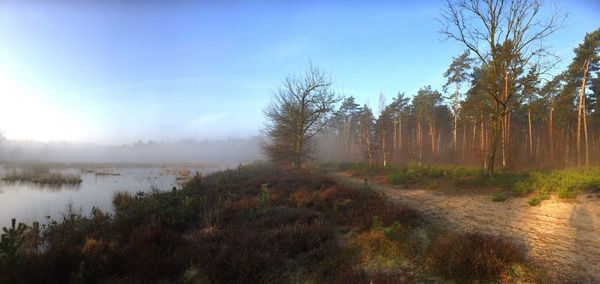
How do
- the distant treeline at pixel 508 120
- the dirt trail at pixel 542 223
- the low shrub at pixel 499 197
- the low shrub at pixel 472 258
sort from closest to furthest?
the low shrub at pixel 472 258 < the dirt trail at pixel 542 223 < the low shrub at pixel 499 197 < the distant treeline at pixel 508 120

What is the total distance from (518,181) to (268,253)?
12322 mm

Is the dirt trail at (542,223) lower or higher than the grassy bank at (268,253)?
higher

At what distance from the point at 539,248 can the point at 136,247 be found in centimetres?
835

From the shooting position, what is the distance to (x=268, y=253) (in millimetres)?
5570

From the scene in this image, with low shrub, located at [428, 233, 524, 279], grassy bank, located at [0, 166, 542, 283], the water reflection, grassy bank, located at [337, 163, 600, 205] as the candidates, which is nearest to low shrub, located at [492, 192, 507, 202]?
grassy bank, located at [337, 163, 600, 205]

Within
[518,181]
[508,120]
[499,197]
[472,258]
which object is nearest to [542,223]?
[499,197]

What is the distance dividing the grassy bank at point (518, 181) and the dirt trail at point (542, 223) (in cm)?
65

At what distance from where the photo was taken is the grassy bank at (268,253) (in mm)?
4676

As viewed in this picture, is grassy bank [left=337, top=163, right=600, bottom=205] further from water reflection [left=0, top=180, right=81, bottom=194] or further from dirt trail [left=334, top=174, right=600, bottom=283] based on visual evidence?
water reflection [left=0, top=180, right=81, bottom=194]

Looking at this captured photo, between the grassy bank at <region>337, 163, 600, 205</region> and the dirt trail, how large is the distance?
2.12ft

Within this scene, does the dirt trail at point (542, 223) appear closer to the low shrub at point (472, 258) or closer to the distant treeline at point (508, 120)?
the low shrub at point (472, 258)

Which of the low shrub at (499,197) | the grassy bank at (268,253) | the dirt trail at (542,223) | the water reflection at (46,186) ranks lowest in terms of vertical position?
the water reflection at (46,186)

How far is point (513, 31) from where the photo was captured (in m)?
14.3

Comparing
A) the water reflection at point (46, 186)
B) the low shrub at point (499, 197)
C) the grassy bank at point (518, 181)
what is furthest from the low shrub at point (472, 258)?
the water reflection at point (46, 186)
